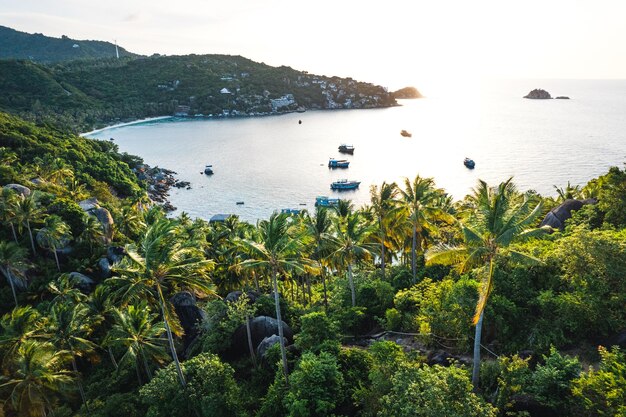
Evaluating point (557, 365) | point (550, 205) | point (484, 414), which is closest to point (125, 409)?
point (484, 414)

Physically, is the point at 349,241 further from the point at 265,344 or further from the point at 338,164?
the point at 338,164

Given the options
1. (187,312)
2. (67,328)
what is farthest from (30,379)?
(187,312)

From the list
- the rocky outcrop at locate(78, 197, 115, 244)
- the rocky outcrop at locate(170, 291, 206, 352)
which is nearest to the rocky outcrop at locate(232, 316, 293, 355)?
the rocky outcrop at locate(170, 291, 206, 352)

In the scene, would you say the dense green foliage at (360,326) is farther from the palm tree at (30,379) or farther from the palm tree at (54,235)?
the palm tree at (54,235)

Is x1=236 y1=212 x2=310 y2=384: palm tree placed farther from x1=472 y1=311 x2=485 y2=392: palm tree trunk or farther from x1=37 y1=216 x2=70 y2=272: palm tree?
x1=37 y1=216 x2=70 y2=272: palm tree

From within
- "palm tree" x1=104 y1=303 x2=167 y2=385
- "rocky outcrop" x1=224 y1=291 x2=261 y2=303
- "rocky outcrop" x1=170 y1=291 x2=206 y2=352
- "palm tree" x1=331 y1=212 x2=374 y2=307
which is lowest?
"rocky outcrop" x1=170 y1=291 x2=206 y2=352

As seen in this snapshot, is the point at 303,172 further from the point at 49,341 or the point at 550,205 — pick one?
the point at 49,341
